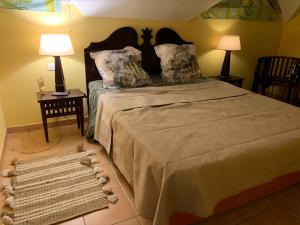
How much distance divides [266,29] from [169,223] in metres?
3.88

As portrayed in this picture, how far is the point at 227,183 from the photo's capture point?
1316 millimetres

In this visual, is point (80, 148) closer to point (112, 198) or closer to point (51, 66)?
point (112, 198)

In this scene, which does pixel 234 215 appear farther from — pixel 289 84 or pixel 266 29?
pixel 266 29

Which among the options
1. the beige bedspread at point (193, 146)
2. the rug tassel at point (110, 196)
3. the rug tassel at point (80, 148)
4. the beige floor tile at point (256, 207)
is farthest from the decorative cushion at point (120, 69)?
the beige floor tile at point (256, 207)

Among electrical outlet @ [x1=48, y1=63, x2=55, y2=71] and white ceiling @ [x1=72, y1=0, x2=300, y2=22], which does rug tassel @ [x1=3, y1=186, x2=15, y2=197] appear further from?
white ceiling @ [x1=72, y1=0, x2=300, y2=22]

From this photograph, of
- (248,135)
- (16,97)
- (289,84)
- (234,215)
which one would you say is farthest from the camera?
(289,84)

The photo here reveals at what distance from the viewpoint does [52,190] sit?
179 centimetres

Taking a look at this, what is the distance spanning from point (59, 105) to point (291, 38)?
4.03 metres

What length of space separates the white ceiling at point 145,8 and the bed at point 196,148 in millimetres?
1041

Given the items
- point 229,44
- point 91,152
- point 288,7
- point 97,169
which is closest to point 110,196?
point 97,169

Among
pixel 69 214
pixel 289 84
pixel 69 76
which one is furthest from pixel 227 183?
pixel 289 84

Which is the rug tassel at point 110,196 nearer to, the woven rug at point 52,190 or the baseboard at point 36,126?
the woven rug at point 52,190

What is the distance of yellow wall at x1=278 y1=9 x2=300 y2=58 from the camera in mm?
3893

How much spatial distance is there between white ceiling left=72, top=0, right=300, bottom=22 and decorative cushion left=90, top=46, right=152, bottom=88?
0.48 meters
